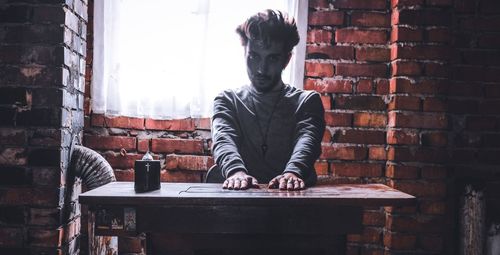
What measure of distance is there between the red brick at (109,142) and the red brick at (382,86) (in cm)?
128

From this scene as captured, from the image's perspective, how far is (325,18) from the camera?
2180 millimetres

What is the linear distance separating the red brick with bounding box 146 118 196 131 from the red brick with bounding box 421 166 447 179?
3.83ft

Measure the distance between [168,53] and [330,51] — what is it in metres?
0.82

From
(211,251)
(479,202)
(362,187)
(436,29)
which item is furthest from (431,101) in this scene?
(211,251)

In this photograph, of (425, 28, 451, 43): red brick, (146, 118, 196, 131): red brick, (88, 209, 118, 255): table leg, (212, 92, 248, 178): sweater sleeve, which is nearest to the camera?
(212, 92, 248, 178): sweater sleeve

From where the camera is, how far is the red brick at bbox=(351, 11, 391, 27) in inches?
85.4

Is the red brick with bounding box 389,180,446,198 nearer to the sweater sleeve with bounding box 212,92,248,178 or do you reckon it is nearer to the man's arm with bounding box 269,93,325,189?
the man's arm with bounding box 269,93,325,189

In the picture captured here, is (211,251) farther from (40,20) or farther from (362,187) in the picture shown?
(40,20)

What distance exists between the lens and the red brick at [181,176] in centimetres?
222

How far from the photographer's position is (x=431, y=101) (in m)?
2.02

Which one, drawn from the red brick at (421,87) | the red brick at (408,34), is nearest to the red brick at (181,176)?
the red brick at (421,87)

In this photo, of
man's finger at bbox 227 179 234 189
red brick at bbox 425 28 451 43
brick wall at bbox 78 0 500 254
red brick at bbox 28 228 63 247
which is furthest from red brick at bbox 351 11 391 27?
red brick at bbox 28 228 63 247

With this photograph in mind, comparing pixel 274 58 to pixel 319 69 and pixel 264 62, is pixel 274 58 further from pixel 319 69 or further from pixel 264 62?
pixel 319 69

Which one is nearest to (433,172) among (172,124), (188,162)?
(188,162)
